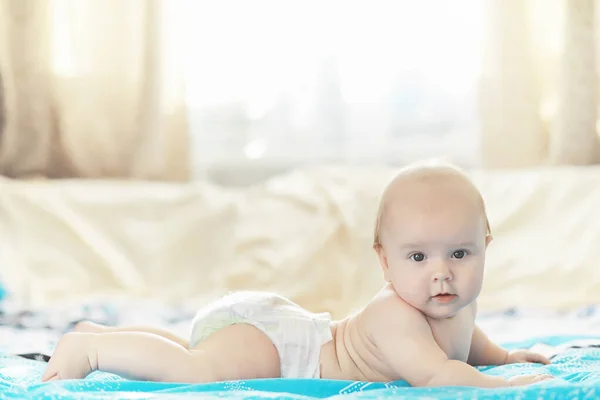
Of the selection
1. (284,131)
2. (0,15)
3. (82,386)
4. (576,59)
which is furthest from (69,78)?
(82,386)

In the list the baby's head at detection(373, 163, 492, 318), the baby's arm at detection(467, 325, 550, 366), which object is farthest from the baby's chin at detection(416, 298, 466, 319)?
the baby's arm at detection(467, 325, 550, 366)

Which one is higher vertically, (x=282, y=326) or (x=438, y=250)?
(x=438, y=250)

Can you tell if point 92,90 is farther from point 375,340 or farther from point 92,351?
point 375,340

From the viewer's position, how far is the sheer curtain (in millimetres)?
2846

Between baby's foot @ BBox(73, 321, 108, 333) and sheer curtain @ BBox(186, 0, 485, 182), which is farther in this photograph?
sheer curtain @ BBox(186, 0, 485, 182)

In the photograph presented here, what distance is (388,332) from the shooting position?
1.25 m

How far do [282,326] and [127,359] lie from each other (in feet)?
0.80

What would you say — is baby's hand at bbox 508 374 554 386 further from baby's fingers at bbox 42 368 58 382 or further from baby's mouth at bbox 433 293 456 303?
baby's fingers at bbox 42 368 58 382

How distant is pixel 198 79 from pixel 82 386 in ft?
6.10

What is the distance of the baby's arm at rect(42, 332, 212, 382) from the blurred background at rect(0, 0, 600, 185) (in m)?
1.62

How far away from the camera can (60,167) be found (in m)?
2.87

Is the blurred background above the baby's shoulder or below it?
above

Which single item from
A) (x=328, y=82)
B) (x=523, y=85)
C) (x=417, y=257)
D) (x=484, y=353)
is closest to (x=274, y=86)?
(x=328, y=82)

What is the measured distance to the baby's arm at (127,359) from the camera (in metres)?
1.24
